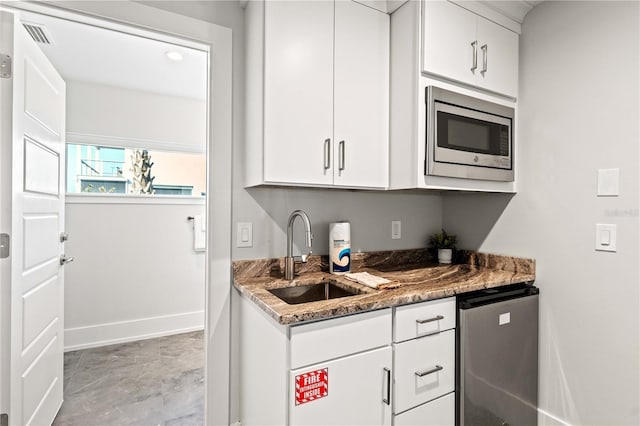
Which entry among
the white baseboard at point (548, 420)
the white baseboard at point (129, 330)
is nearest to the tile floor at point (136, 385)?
the white baseboard at point (129, 330)

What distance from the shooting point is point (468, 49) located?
175 centimetres

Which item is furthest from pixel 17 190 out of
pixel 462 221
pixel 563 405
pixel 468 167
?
pixel 563 405

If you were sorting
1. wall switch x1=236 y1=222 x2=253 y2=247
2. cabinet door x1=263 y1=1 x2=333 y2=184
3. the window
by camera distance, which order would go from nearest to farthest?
cabinet door x1=263 y1=1 x2=333 y2=184 → wall switch x1=236 y1=222 x2=253 y2=247 → the window

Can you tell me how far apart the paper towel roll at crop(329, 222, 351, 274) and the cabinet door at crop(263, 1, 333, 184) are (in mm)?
312

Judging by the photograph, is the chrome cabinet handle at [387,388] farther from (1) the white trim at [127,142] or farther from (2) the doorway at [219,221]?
(1) the white trim at [127,142]

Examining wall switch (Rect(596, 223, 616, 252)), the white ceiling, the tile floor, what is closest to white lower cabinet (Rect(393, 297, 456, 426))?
wall switch (Rect(596, 223, 616, 252))

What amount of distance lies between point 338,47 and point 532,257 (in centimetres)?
155

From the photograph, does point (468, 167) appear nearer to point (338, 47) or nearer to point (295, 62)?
point (338, 47)

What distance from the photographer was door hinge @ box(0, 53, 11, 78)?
1391mm

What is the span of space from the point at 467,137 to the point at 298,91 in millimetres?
909

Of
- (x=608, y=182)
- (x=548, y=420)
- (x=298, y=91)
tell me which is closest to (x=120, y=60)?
(x=298, y=91)

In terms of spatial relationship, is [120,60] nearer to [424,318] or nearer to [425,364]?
[424,318]

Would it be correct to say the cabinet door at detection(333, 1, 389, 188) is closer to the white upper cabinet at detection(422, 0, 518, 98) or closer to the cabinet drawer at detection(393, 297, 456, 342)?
the white upper cabinet at detection(422, 0, 518, 98)

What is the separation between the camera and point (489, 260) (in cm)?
212
